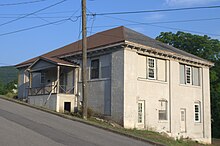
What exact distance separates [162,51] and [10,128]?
1334 centimetres

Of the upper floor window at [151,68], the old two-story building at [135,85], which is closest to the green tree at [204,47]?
the old two-story building at [135,85]

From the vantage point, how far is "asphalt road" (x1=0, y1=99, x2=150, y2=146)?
12.7m

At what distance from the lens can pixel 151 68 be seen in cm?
2470

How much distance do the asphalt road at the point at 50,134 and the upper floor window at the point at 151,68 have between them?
25.9ft

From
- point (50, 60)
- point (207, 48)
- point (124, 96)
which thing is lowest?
point (124, 96)

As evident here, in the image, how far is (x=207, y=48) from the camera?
50156 mm

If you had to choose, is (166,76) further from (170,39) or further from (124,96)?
(170,39)

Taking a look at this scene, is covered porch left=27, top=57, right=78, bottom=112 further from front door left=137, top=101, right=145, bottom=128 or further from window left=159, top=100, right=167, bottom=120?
window left=159, top=100, right=167, bottom=120

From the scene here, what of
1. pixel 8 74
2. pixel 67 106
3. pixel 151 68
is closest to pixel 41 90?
pixel 67 106

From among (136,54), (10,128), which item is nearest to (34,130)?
(10,128)

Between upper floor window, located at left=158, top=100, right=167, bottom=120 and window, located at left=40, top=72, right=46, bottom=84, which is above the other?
window, located at left=40, top=72, right=46, bottom=84

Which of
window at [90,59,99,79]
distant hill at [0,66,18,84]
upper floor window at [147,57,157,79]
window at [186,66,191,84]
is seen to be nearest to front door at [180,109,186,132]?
window at [186,66,191,84]

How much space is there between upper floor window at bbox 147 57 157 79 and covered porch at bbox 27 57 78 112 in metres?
5.57

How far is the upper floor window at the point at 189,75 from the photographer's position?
90.2ft
